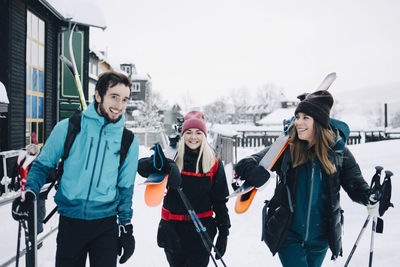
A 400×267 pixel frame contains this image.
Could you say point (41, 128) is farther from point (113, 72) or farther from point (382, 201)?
point (382, 201)

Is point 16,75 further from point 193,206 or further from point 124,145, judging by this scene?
point 193,206

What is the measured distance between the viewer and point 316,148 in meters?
2.23

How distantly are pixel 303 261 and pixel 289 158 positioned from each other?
0.81 metres

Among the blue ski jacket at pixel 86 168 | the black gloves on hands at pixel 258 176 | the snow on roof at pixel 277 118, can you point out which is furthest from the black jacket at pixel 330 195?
the snow on roof at pixel 277 118

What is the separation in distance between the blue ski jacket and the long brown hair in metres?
1.46

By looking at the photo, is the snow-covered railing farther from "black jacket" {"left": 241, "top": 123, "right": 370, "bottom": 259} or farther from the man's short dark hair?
the man's short dark hair

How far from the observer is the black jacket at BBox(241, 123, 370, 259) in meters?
2.14

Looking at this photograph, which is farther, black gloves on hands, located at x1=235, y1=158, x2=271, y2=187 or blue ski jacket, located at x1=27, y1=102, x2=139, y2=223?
black gloves on hands, located at x1=235, y1=158, x2=271, y2=187

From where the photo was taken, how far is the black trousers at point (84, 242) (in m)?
1.98

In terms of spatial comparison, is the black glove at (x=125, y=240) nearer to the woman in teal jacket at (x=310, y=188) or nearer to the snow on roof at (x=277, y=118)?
the woman in teal jacket at (x=310, y=188)

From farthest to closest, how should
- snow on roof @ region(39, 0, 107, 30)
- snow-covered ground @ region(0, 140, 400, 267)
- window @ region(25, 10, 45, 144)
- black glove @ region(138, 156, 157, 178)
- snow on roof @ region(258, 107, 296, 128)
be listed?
1. snow on roof @ region(258, 107, 296, 128)
2. snow on roof @ region(39, 0, 107, 30)
3. window @ region(25, 10, 45, 144)
4. snow-covered ground @ region(0, 140, 400, 267)
5. black glove @ region(138, 156, 157, 178)

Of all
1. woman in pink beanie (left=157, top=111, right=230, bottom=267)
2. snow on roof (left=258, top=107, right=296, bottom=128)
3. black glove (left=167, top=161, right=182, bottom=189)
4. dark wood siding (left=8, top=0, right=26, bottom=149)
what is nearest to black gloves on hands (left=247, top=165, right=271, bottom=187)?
woman in pink beanie (left=157, top=111, right=230, bottom=267)

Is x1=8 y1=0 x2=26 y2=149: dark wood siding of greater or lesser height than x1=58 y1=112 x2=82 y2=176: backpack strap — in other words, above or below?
above

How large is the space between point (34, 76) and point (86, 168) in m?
8.91
